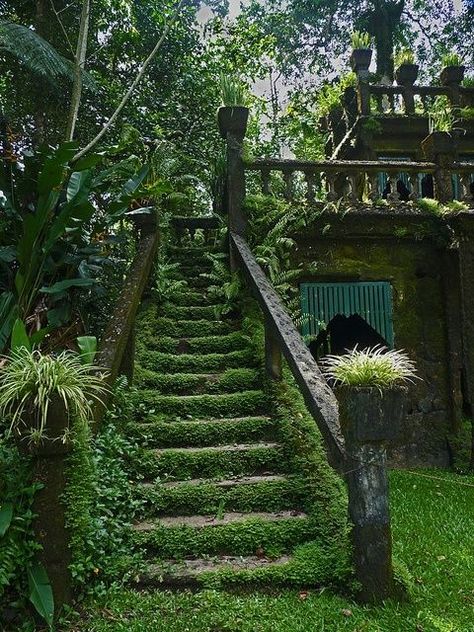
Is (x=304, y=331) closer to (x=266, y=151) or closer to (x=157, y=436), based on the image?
(x=157, y=436)

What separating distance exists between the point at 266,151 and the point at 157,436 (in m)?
10.4

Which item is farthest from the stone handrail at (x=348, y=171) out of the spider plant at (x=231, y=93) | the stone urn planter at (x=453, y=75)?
the stone urn planter at (x=453, y=75)

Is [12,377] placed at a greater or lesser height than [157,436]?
greater

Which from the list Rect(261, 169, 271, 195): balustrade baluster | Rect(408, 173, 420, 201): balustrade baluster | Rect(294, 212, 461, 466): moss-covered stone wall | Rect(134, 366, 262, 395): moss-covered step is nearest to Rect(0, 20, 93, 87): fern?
Rect(261, 169, 271, 195): balustrade baluster

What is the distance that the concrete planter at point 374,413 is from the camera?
2.88m

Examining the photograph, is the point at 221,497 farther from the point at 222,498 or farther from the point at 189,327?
the point at 189,327

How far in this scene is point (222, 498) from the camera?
3666 mm

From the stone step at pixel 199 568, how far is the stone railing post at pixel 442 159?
598 centimetres

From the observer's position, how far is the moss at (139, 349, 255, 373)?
5273 mm

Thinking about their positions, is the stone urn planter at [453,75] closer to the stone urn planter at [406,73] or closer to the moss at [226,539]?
the stone urn planter at [406,73]

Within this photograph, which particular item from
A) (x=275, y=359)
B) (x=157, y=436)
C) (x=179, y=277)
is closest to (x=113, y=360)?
(x=157, y=436)

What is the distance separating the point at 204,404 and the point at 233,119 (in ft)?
14.0

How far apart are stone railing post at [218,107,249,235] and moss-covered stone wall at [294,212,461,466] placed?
32.9 inches

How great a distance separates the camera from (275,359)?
15.8 ft
